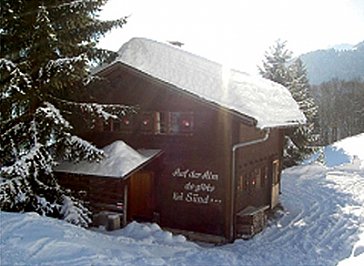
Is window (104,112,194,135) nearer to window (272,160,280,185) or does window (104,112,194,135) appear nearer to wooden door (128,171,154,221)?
wooden door (128,171,154,221)

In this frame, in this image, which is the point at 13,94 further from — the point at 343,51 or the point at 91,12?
the point at 343,51

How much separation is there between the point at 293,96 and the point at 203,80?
593 inches

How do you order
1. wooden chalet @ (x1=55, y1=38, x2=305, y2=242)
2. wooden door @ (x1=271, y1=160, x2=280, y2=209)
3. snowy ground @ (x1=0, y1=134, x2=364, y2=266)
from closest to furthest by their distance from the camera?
snowy ground @ (x1=0, y1=134, x2=364, y2=266), wooden chalet @ (x1=55, y1=38, x2=305, y2=242), wooden door @ (x1=271, y1=160, x2=280, y2=209)

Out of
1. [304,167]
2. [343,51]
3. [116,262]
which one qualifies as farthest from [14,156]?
[343,51]

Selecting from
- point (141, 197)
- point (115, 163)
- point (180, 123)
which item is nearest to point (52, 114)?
point (115, 163)

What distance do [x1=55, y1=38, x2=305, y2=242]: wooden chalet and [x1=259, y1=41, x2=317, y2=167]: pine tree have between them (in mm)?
12449

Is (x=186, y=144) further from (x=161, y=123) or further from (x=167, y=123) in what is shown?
(x=161, y=123)

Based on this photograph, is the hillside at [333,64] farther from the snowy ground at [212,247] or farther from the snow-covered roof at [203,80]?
the snow-covered roof at [203,80]

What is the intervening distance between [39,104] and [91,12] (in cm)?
307

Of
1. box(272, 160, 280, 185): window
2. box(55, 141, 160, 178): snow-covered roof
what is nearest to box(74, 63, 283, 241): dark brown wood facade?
box(55, 141, 160, 178): snow-covered roof

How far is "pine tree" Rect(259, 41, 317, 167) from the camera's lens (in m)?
28.1

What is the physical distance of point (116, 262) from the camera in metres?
7.84

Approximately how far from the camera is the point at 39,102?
12.2 meters

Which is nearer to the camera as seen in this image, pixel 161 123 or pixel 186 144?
pixel 186 144
